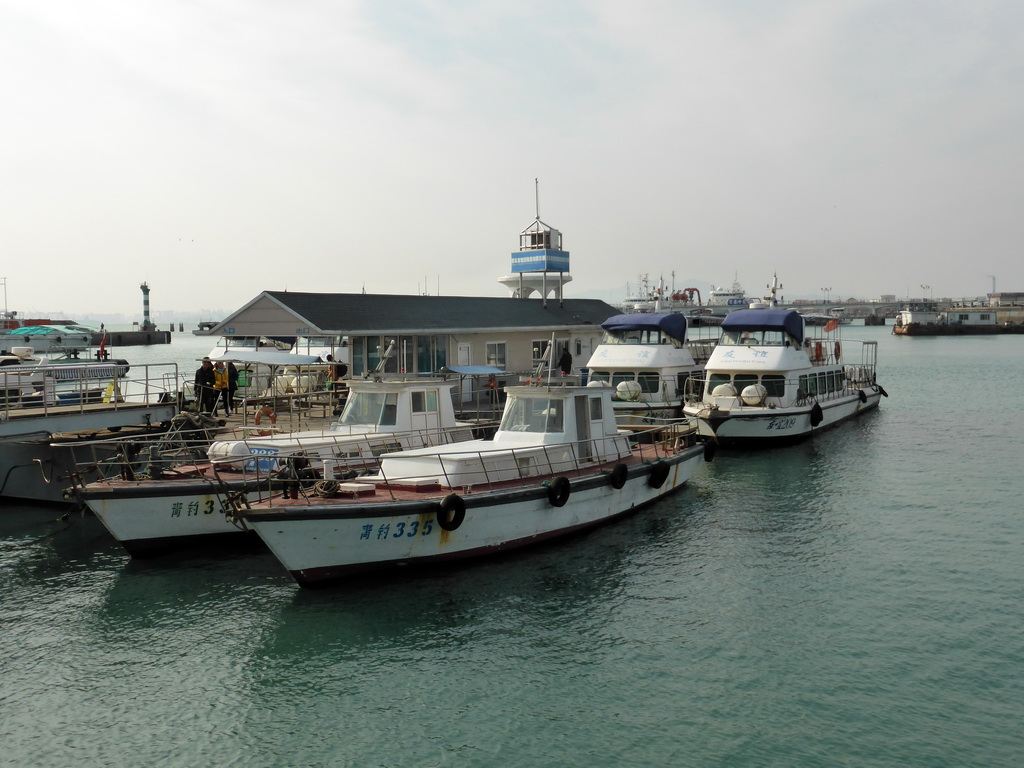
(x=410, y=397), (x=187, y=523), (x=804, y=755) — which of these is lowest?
(x=804, y=755)

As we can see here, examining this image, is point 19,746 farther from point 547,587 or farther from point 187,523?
point 547,587

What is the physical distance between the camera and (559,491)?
18672 mm

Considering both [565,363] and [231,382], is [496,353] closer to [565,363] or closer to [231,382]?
[565,363]

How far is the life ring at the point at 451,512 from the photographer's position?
1636 centimetres

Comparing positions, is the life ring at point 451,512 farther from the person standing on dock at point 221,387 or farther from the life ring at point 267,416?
the person standing on dock at point 221,387

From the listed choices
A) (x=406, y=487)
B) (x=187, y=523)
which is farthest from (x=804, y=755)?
(x=187, y=523)

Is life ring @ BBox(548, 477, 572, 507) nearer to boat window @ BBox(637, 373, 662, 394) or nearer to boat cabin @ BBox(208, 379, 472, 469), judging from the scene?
boat cabin @ BBox(208, 379, 472, 469)

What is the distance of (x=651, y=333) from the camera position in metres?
37.9

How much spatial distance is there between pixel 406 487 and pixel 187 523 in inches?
194

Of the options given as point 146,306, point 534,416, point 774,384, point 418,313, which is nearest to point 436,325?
point 418,313

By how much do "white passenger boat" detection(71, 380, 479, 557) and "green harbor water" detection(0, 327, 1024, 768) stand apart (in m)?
0.79

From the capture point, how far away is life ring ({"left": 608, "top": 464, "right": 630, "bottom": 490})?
20.5 m

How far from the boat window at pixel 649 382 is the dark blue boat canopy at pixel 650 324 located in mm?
2284

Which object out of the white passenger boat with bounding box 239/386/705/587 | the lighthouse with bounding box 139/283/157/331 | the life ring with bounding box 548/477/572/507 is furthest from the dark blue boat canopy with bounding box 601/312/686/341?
the lighthouse with bounding box 139/283/157/331
